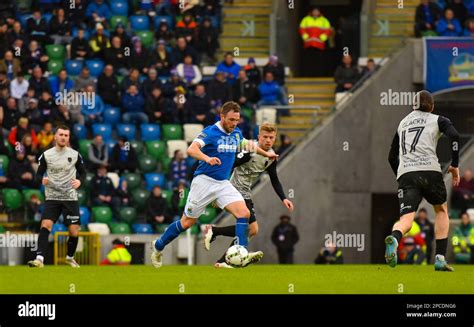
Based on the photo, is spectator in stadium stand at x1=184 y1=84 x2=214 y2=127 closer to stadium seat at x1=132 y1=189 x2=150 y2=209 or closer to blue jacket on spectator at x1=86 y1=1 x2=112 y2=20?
stadium seat at x1=132 y1=189 x2=150 y2=209

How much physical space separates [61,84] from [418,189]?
17.2 m

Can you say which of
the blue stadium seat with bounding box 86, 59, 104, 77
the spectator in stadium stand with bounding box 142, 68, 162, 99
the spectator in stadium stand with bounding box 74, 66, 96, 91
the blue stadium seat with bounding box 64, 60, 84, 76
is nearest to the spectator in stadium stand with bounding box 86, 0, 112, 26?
the blue stadium seat with bounding box 64, 60, 84, 76

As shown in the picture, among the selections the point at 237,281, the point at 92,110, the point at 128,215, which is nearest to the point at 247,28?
the point at 92,110

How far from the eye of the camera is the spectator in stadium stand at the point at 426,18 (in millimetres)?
36656

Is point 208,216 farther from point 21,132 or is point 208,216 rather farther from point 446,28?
point 446,28

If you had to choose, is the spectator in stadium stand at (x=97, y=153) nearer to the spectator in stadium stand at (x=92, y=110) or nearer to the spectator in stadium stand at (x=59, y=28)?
the spectator in stadium stand at (x=92, y=110)

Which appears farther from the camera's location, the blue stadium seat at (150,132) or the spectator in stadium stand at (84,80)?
the spectator in stadium stand at (84,80)

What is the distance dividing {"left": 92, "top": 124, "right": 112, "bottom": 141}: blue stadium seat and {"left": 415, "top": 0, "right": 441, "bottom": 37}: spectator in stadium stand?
310 inches

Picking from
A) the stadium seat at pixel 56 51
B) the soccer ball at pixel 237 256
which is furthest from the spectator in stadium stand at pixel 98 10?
the soccer ball at pixel 237 256

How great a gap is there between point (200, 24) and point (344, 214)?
6.33 meters

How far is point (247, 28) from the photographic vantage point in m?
38.9

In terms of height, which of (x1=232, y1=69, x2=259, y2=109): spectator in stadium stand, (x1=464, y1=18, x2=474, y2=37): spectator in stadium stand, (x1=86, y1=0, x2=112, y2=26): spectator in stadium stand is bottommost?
(x1=232, y1=69, x2=259, y2=109): spectator in stadium stand

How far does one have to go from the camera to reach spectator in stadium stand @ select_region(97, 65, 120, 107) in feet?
118

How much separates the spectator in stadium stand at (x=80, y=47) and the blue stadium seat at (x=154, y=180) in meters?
4.46
